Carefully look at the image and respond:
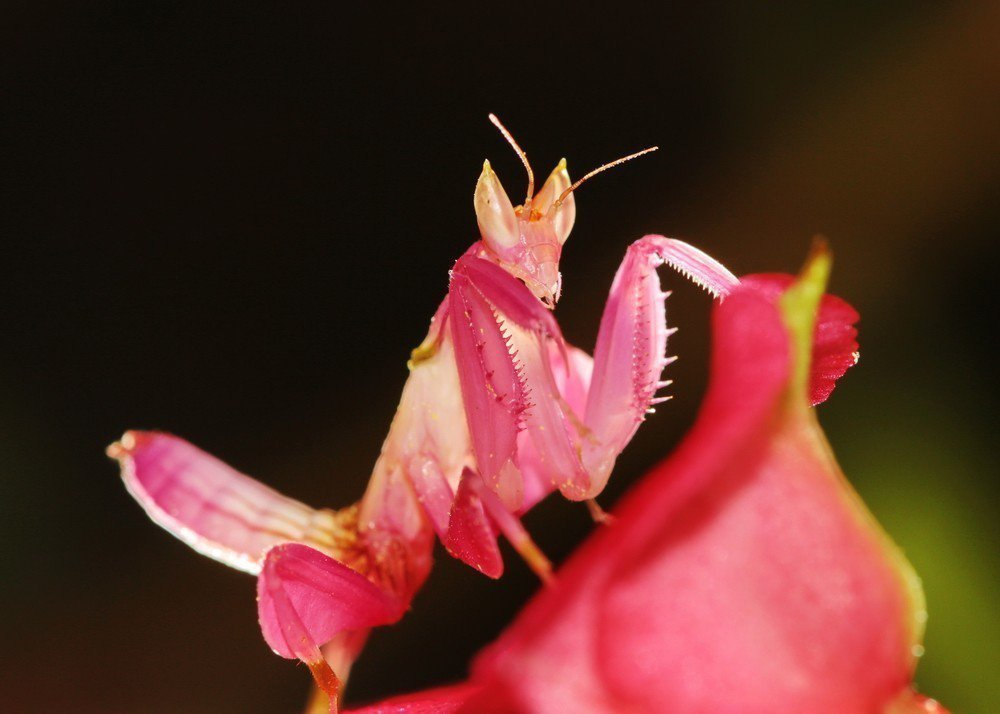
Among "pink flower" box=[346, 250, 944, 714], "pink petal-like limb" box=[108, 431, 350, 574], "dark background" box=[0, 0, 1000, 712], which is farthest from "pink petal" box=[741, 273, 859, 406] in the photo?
"dark background" box=[0, 0, 1000, 712]

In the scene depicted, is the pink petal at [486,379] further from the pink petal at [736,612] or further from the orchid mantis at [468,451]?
the pink petal at [736,612]

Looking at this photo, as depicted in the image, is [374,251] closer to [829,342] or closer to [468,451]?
[468,451]

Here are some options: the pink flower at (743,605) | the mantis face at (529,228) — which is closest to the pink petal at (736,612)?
the pink flower at (743,605)

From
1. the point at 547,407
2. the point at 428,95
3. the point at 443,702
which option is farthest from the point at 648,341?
the point at 428,95

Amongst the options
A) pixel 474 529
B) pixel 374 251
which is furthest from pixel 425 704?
pixel 374 251

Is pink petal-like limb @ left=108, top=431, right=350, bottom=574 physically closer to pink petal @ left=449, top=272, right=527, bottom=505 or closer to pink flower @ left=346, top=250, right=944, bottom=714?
Result: pink petal @ left=449, top=272, right=527, bottom=505
